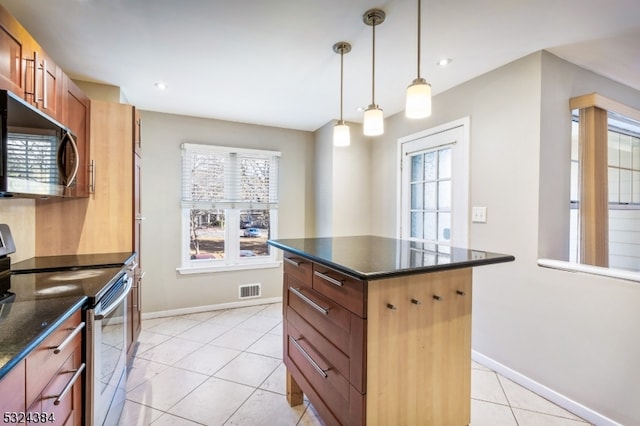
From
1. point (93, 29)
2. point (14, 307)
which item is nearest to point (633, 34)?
point (93, 29)

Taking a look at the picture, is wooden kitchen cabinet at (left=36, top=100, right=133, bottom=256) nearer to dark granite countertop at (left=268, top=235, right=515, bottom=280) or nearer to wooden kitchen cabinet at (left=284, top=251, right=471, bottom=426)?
dark granite countertop at (left=268, top=235, right=515, bottom=280)

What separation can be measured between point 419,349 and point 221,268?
2.96m

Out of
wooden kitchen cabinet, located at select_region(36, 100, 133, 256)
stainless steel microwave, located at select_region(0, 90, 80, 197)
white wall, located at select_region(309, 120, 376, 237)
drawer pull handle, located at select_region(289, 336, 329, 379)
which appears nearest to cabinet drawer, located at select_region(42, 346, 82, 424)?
stainless steel microwave, located at select_region(0, 90, 80, 197)

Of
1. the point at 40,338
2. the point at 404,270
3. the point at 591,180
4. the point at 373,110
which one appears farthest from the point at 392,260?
the point at 591,180

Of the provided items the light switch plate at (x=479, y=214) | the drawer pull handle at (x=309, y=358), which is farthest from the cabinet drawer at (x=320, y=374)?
the light switch plate at (x=479, y=214)

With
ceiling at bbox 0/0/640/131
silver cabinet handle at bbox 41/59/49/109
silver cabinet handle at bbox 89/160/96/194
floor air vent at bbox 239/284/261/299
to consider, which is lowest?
floor air vent at bbox 239/284/261/299

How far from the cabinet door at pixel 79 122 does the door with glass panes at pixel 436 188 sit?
8.73ft

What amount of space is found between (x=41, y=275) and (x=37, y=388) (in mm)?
998

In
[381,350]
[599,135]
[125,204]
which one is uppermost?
[599,135]

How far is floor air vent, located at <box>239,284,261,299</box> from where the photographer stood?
3930mm

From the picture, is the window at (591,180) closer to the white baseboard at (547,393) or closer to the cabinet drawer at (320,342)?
the white baseboard at (547,393)

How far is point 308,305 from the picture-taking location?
171 cm

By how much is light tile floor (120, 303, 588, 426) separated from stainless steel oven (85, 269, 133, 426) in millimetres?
336

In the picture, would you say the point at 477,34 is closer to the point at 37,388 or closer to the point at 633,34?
the point at 633,34
